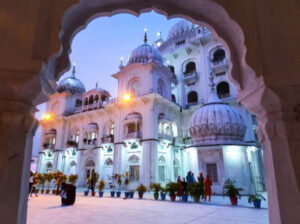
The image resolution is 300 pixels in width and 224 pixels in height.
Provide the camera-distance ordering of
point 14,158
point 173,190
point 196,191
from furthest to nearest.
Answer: point 173,190, point 196,191, point 14,158

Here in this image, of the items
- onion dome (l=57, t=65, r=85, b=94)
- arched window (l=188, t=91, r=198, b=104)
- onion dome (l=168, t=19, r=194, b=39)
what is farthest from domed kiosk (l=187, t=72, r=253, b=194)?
onion dome (l=57, t=65, r=85, b=94)

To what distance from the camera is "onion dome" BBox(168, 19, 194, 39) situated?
30672 mm

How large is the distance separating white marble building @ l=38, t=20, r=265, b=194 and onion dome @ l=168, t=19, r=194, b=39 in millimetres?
208

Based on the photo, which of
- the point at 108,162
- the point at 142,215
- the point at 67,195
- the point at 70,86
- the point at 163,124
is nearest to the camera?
the point at 142,215

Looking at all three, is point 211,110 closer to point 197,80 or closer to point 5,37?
point 197,80

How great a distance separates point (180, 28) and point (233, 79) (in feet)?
102

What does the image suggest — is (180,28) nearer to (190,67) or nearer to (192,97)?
(190,67)

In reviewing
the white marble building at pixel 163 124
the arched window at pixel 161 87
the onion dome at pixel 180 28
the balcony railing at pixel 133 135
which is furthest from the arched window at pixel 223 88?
the balcony railing at pixel 133 135

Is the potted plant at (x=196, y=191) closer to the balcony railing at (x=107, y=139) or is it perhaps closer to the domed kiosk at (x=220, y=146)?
the domed kiosk at (x=220, y=146)

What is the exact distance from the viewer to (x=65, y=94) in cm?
2930

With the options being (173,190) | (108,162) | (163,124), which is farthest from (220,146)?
(108,162)

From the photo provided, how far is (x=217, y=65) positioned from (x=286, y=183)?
2438cm

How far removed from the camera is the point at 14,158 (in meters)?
2.29

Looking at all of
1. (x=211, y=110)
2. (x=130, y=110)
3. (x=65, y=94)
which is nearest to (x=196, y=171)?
(x=211, y=110)
